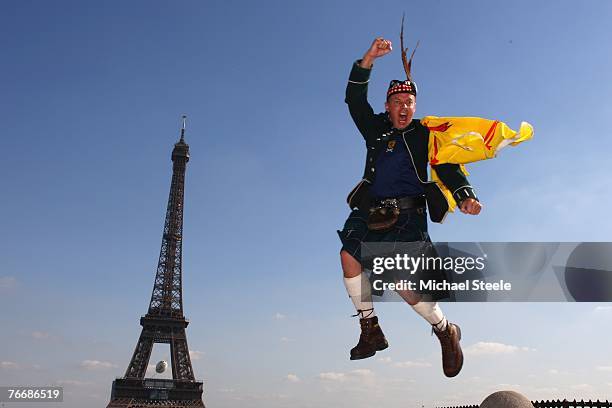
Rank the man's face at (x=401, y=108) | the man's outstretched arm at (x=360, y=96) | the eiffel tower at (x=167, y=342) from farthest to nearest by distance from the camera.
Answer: the eiffel tower at (x=167, y=342) < the man's outstretched arm at (x=360, y=96) < the man's face at (x=401, y=108)

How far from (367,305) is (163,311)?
2613 inches

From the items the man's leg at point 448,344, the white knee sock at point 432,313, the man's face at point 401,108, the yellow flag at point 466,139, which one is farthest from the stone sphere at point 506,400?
the man's face at point 401,108

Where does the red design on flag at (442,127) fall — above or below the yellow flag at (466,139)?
above

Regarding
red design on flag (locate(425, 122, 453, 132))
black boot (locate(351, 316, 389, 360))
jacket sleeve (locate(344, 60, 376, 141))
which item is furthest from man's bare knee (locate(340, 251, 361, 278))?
red design on flag (locate(425, 122, 453, 132))

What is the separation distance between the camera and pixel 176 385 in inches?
2635

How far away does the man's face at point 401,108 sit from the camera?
21.4 ft

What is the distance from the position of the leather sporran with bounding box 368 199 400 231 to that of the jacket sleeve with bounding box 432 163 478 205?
25.2 inches

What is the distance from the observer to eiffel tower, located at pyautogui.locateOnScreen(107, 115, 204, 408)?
66.2 meters

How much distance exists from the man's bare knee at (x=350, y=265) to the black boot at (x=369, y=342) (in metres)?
0.53

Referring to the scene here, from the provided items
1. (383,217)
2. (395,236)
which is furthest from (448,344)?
(383,217)

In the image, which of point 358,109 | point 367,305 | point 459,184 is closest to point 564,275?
point 459,184

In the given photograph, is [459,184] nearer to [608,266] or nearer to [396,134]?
[396,134]

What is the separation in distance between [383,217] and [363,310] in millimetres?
1047

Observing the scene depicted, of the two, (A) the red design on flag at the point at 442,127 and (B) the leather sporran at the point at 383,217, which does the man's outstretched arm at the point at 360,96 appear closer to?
(A) the red design on flag at the point at 442,127
